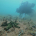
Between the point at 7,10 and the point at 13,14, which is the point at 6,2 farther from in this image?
the point at 13,14

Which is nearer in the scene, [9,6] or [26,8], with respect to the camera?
[26,8]

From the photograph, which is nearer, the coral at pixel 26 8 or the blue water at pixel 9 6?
the coral at pixel 26 8

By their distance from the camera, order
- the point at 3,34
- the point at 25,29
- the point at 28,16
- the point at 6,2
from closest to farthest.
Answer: the point at 3,34
the point at 25,29
the point at 28,16
the point at 6,2

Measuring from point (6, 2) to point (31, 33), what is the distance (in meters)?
1.91

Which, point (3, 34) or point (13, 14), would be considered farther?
point (13, 14)

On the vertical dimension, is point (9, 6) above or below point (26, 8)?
above

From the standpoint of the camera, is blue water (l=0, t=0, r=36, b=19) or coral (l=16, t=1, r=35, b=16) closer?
coral (l=16, t=1, r=35, b=16)

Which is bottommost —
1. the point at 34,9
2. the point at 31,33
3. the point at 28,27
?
the point at 31,33

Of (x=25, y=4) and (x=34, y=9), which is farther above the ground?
(x=25, y=4)

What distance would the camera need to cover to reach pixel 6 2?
10.3 feet

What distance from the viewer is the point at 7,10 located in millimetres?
3133

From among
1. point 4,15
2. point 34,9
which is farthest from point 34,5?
point 4,15

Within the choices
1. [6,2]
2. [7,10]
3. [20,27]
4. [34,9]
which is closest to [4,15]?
[7,10]

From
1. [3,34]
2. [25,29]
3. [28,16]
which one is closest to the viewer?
[3,34]
